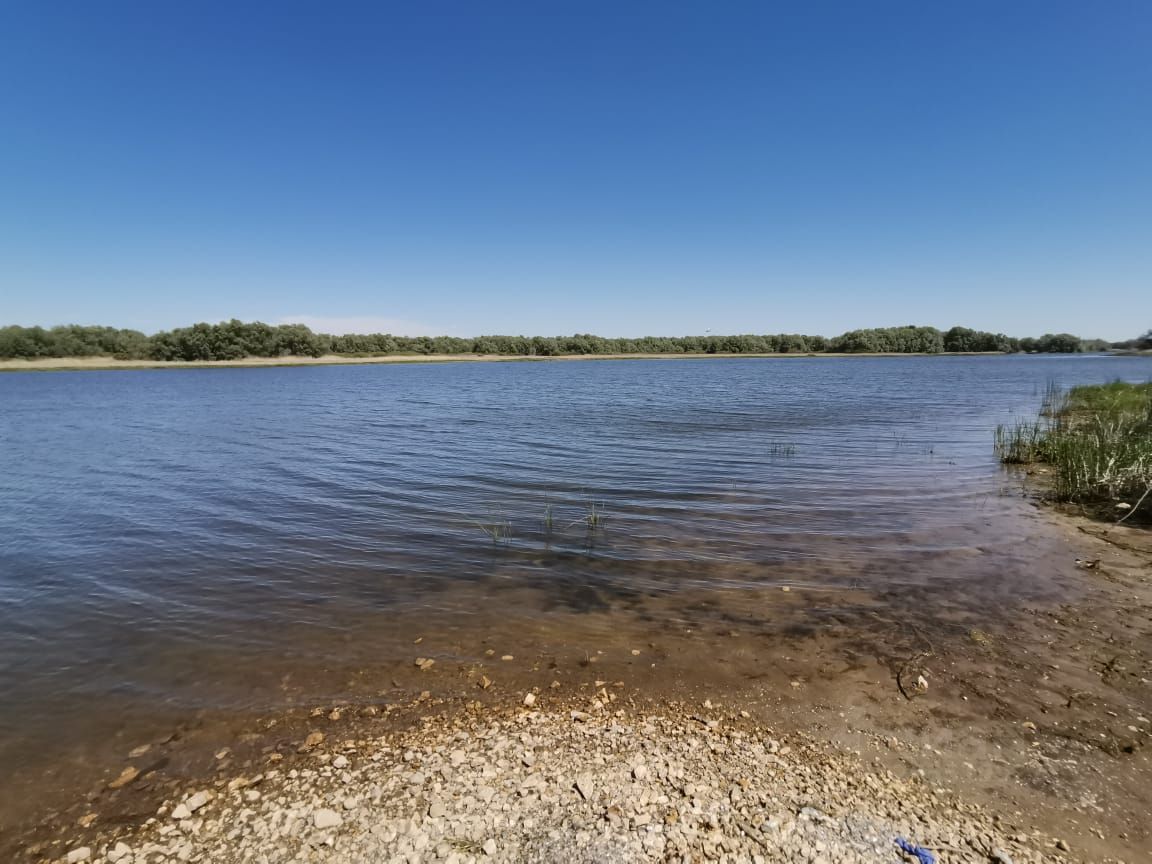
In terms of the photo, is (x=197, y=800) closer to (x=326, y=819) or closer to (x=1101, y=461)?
(x=326, y=819)

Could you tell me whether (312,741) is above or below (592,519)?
above

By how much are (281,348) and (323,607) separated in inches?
5283

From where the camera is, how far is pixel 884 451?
20359 millimetres

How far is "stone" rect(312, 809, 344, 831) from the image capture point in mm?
3949

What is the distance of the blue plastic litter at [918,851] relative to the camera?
11.7ft

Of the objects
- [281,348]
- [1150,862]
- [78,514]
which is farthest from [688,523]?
[281,348]

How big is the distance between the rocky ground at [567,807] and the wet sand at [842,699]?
26cm

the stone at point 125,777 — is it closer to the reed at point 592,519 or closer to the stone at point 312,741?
the stone at point 312,741

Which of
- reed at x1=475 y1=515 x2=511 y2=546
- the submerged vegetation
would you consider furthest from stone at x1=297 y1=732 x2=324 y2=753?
A: the submerged vegetation

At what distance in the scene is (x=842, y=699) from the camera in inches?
222

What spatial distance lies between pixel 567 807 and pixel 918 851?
2.33 m

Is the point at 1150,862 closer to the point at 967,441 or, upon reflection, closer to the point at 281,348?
the point at 967,441

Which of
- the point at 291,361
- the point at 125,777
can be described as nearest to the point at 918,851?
the point at 125,777

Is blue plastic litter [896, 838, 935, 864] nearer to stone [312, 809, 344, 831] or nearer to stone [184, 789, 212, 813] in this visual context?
stone [312, 809, 344, 831]
